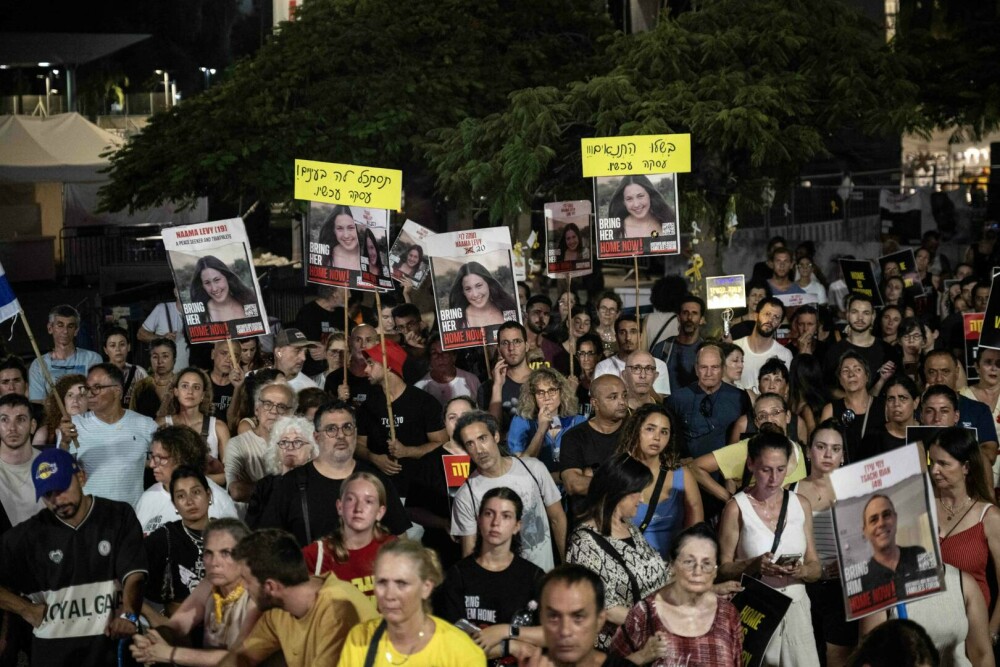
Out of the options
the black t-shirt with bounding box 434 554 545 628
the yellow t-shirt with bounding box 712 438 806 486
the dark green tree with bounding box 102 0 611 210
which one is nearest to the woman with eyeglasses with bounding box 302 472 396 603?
the black t-shirt with bounding box 434 554 545 628

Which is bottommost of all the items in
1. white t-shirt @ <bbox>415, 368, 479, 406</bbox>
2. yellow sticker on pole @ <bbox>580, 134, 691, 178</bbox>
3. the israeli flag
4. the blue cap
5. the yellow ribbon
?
the blue cap

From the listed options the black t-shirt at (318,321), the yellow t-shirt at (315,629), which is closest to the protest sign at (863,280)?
the black t-shirt at (318,321)

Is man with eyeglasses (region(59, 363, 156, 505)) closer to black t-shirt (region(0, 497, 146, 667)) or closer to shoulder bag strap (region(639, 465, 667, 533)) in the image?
black t-shirt (region(0, 497, 146, 667))

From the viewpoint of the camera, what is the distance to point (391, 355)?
11.6m

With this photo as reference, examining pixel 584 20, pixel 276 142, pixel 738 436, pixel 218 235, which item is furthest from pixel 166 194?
pixel 738 436

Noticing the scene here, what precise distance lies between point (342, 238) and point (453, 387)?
1.49 meters

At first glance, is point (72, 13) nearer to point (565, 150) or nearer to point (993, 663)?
point (565, 150)

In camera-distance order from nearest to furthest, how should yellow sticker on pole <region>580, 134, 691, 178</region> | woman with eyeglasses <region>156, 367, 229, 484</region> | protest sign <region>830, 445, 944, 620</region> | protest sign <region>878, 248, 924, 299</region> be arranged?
protest sign <region>830, 445, 944, 620</region> → woman with eyeglasses <region>156, 367, 229, 484</region> → yellow sticker on pole <region>580, 134, 691, 178</region> → protest sign <region>878, 248, 924, 299</region>

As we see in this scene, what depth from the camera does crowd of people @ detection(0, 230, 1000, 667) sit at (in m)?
6.29

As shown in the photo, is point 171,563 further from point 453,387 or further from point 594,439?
point 453,387

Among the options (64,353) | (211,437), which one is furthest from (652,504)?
(64,353)

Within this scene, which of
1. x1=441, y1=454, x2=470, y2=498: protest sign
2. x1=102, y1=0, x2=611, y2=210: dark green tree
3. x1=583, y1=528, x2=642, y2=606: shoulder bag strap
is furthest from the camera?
x1=102, y1=0, x2=611, y2=210: dark green tree

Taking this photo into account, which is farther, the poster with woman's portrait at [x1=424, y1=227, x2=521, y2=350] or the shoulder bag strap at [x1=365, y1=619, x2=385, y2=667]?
the poster with woman's portrait at [x1=424, y1=227, x2=521, y2=350]

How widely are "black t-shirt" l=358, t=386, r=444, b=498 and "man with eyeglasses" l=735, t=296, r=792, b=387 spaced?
9.09 ft
